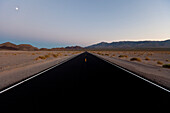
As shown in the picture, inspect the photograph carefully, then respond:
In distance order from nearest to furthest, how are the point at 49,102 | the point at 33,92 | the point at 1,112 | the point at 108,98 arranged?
the point at 1,112 → the point at 49,102 → the point at 108,98 → the point at 33,92

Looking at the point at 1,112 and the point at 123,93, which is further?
the point at 123,93

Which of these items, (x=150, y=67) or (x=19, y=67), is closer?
(x=150, y=67)

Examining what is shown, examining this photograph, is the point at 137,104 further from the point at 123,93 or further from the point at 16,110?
the point at 16,110

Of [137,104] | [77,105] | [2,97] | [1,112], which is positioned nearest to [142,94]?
[137,104]

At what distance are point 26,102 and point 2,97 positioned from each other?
1088 mm

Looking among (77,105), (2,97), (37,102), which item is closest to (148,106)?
(77,105)

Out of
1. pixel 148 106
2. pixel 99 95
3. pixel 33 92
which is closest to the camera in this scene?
pixel 148 106

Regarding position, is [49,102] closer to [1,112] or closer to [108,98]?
[1,112]

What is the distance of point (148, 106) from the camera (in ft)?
12.2

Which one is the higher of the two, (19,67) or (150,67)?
(19,67)

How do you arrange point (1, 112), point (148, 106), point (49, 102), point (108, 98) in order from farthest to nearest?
point (108, 98) → point (49, 102) → point (148, 106) → point (1, 112)

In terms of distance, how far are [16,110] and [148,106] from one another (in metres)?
3.49

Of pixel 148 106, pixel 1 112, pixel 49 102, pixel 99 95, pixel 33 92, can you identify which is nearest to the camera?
pixel 1 112

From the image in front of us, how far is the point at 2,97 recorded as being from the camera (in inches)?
179
